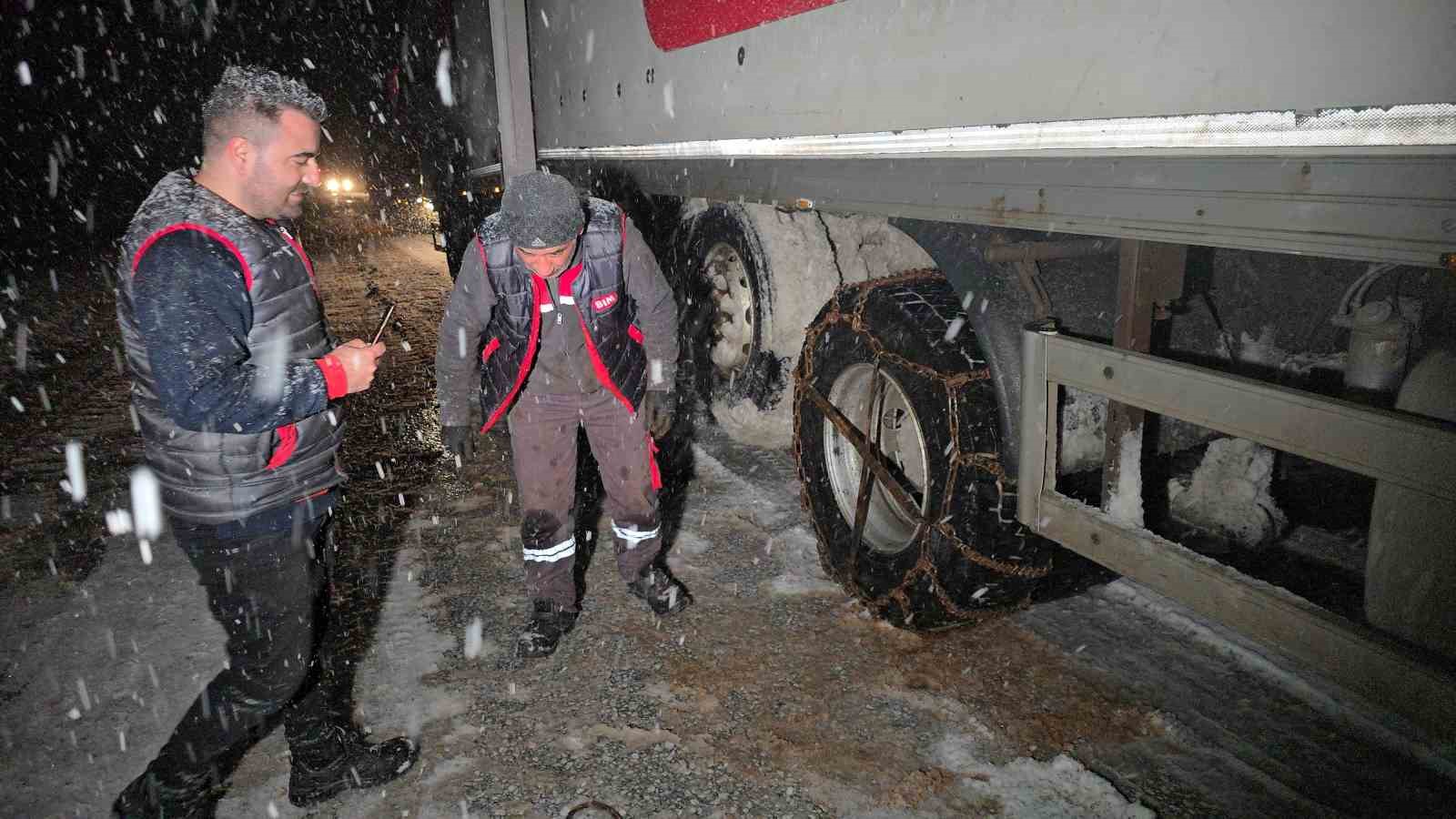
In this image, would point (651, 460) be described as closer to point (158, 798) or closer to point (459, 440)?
point (459, 440)

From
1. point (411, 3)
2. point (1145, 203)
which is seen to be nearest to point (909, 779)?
point (1145, 203)

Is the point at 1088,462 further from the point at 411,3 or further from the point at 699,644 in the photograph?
the point at 411,3

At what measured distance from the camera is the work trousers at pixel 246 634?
1.94 metres

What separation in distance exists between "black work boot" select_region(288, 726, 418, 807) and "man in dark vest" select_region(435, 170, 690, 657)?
1.87 ft

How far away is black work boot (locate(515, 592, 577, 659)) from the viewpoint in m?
2.85

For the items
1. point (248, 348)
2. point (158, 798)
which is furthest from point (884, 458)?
point (158, 798)

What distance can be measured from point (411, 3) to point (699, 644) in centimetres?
645

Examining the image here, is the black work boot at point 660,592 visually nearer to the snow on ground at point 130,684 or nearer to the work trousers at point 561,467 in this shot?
the work trousers at point 561,467

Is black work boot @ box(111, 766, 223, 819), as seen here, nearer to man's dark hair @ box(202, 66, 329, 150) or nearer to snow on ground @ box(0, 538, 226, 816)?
snow on ground @ box(0, 538, 226, 816)

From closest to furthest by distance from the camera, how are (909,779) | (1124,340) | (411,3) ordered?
(1124,340) → (909,779) → (411,3)

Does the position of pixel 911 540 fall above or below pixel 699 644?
above

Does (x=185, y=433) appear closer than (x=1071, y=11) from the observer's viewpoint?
No

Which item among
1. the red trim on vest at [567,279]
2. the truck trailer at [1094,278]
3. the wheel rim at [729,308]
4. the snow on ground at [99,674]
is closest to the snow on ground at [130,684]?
the snow on ground at [99,674]

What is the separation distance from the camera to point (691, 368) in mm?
4602
